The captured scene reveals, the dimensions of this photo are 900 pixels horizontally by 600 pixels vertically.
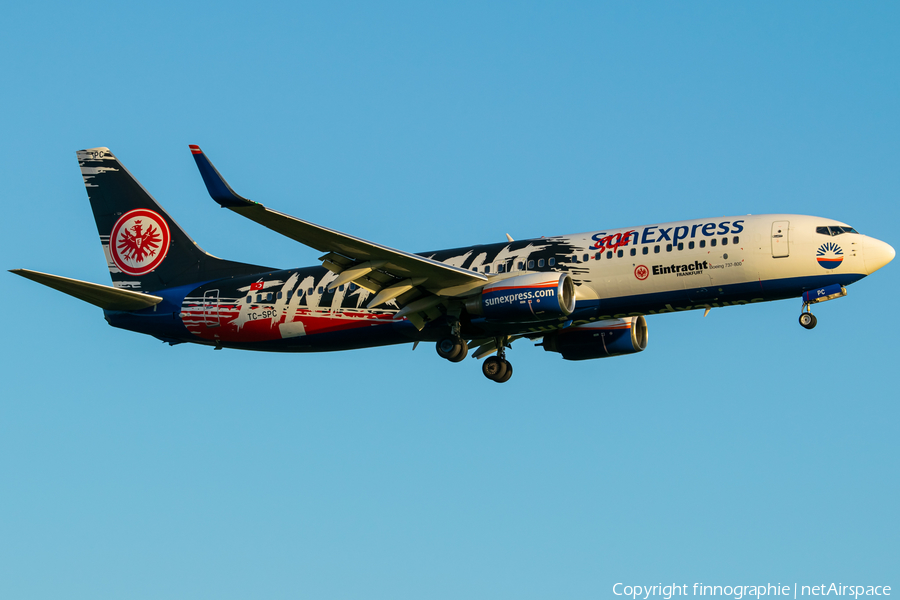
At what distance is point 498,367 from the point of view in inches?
1597

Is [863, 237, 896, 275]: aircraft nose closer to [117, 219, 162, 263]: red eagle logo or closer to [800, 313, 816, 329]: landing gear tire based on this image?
[800, 313, 816, 329]: landing gear tire

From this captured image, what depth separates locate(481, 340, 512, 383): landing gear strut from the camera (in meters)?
40.6

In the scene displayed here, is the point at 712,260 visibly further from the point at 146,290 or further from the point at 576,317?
the point at 146,290

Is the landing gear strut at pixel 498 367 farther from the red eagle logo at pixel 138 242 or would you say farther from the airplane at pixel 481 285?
the red eagle logo at pixel 138 242

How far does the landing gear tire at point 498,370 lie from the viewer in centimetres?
4056

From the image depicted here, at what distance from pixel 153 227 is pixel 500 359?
632 inches

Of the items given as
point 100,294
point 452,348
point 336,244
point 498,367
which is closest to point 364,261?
point 336,244

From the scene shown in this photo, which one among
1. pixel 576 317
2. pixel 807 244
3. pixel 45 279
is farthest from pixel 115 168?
pixel 807 244

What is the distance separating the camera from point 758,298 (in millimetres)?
34375

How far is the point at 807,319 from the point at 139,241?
27061 millimetres

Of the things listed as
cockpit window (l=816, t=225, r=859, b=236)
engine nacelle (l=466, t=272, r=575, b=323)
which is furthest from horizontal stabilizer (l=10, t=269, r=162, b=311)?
cockpit window (l=816, t=225, r=859, b=236)

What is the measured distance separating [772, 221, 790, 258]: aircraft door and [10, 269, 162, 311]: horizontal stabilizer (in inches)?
924

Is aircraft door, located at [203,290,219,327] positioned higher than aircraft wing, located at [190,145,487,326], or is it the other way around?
aircraft wing, located at [190,145,487,326]

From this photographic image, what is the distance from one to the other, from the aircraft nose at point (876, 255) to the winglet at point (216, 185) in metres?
19.6
